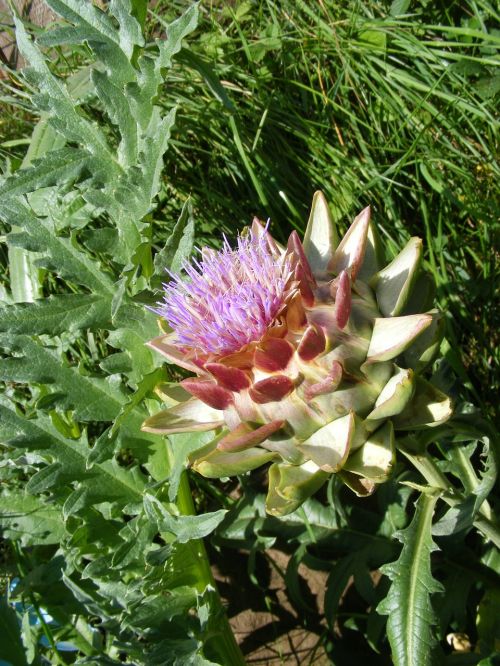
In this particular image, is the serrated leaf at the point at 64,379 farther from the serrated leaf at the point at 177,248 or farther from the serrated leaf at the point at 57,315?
the serrated leaf at the point at 177,248

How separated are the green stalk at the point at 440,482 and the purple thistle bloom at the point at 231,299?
259mm

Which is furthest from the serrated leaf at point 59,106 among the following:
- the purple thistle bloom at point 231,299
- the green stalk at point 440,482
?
the green stalk at point 440,482

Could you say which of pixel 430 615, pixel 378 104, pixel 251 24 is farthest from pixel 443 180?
pixel 430 615

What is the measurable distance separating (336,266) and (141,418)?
0.47 metres

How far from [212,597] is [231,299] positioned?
569 mm

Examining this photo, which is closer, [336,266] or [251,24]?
[336,266]

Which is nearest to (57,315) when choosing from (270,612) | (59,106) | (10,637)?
(59,106)

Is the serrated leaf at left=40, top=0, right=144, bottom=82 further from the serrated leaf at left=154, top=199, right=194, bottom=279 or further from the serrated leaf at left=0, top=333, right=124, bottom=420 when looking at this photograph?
the serrated leaf at left=0, top=333, right=124, bottom=420

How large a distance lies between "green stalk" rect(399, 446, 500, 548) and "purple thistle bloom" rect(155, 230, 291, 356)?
259 millimetres

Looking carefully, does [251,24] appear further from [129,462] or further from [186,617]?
[186,617]

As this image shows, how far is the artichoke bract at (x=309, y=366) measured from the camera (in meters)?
0.88

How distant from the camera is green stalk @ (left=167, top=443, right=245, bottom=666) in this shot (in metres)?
1.27

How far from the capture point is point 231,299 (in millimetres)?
965

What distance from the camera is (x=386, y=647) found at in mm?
1453
